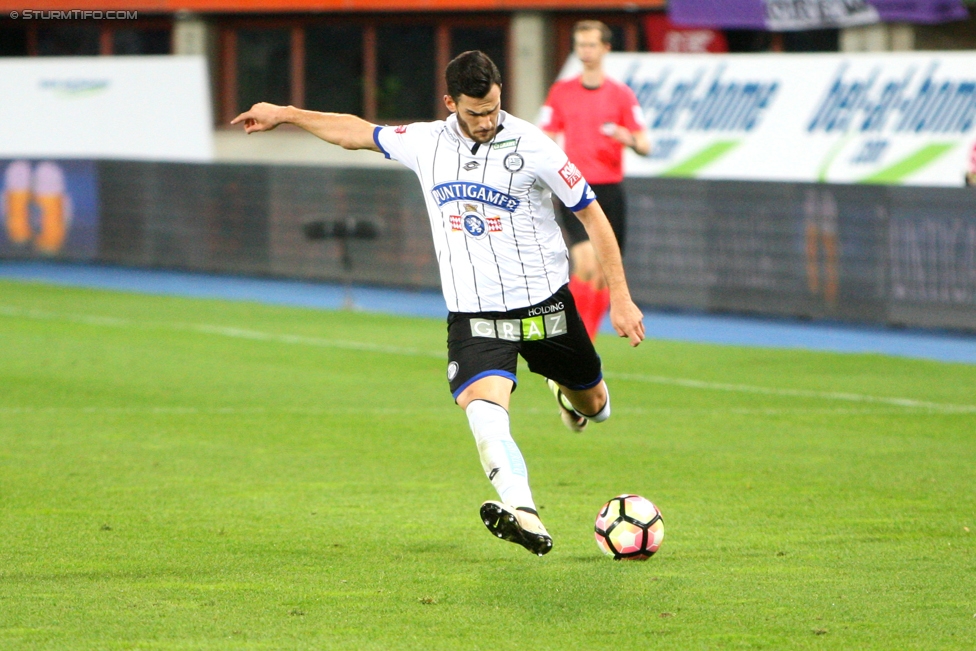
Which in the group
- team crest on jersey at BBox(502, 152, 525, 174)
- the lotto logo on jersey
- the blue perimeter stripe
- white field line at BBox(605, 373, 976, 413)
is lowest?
the blue perimeter stripe

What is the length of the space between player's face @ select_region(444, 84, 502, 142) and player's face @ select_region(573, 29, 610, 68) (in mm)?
5628

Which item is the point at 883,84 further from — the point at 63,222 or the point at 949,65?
the point at 63,222

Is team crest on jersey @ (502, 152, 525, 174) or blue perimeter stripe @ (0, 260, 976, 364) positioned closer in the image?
team crest on jersey @ (502, 152, 525, 174)

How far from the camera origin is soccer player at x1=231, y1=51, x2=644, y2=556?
621cm

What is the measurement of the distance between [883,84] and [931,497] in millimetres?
12154

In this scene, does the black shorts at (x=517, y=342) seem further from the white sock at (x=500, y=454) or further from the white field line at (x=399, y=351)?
the white field line at (x=399, y=351)

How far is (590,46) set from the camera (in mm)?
11812

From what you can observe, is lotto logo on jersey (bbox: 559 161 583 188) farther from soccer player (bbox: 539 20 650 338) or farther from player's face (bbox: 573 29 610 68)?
player's face (bbox: 573 29 610 68)

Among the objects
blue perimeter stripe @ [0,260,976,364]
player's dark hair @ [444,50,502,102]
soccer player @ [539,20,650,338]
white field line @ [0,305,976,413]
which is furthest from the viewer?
blue perimeter stripe @ [0,260,976,364]

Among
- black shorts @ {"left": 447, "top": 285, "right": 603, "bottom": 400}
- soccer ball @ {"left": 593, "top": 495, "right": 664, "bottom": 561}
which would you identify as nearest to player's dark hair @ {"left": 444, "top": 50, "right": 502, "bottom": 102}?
black shorts @ {"left": 447, "top": 285, "right": 603, "bottom": 400}

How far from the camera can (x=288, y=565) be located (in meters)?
6.18

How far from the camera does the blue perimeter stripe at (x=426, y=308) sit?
578 inches

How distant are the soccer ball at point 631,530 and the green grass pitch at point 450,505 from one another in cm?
7

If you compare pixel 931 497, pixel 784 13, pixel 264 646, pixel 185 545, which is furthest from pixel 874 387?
pixel 784 13
